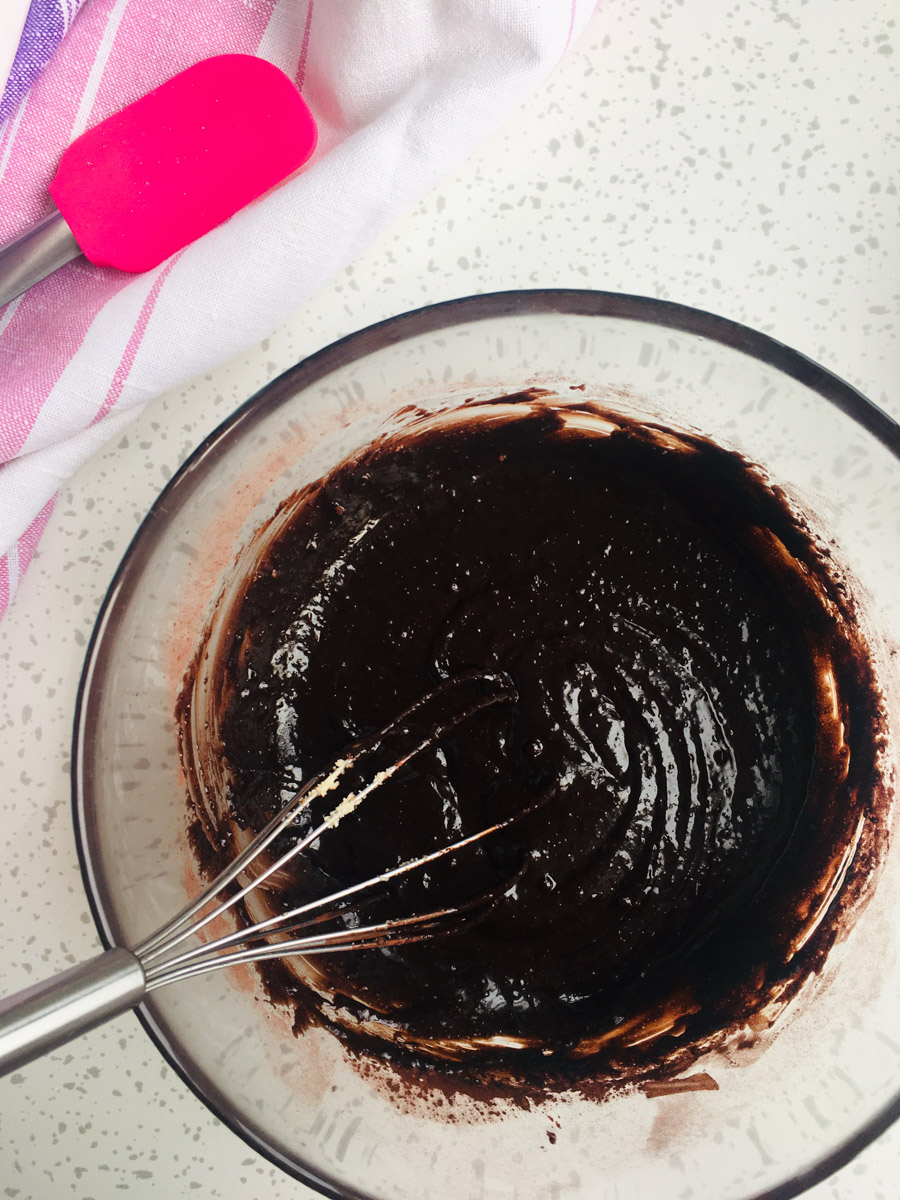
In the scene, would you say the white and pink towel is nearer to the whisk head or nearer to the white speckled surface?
the white speckled surface

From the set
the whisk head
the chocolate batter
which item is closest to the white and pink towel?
the chocolate batter

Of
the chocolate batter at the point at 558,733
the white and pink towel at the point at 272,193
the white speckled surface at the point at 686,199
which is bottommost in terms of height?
the chocolate batter at the point at 558,733

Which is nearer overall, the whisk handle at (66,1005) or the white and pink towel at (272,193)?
the whisk handle at (66,1005)

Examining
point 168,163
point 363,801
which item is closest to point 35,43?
point 168,163

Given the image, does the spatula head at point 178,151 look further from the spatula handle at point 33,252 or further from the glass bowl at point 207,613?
the glass bowl at point 207,613

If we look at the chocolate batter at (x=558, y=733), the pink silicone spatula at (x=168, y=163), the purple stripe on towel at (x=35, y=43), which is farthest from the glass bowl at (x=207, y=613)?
the purple stripe on towel at (x=35, y=43)

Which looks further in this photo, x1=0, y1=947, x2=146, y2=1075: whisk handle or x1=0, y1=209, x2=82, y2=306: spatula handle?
x1=0, y1=209, x2=82, y2=306: spatula handle

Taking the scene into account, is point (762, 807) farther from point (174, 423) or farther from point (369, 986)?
point (174, 423)
